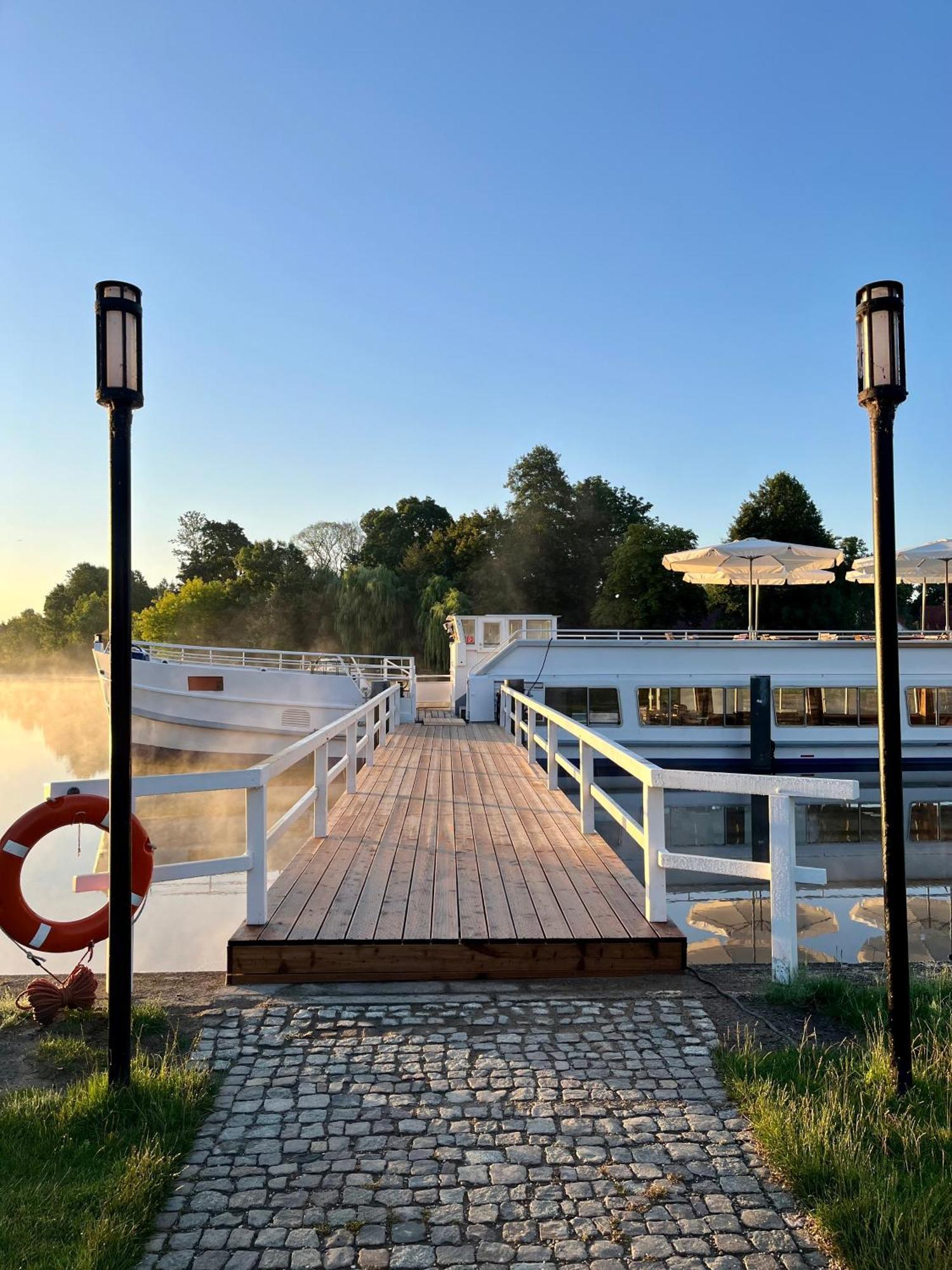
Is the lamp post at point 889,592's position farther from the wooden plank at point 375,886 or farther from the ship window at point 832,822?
the ship window at point 832,822

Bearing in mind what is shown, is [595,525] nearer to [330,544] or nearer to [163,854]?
[330,544]

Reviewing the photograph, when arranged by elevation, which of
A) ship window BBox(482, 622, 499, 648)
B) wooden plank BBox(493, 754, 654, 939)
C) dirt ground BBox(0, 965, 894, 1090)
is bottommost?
dirt ground BBox(0, 965, 894, 1090)

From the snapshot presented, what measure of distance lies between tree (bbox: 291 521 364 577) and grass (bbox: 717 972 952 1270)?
5541 cm

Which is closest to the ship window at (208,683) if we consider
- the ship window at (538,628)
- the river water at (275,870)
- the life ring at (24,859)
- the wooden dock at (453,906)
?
the river water at (275,870)

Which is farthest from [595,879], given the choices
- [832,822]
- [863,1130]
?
[832,822]

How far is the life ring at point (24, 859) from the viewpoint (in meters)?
3.92

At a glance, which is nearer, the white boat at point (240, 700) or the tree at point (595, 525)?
the white boat at point (240, 700)

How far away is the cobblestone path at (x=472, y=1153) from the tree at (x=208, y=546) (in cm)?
6793

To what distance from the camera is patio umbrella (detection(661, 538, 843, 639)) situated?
1805 centimetres

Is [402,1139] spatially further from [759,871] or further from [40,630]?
[40,630]

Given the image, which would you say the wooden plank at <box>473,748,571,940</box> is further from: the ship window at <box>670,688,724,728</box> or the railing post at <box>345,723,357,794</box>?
the ship window at <box>670,688,724,728</box>

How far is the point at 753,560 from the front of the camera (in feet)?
62.1

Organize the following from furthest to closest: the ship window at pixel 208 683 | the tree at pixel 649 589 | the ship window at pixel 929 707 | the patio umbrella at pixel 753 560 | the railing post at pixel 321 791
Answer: the tree at pixel 649 589 < the ship window at pixel 208 683 < the ship window at pixel 929 707 < the patio umbrella at pixel 753 560 < the railing post at pixel 321 791

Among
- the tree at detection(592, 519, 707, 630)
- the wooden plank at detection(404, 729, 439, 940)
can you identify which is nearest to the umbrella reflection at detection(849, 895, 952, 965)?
the wooden plank at detection(404, 729, 439, 940)
